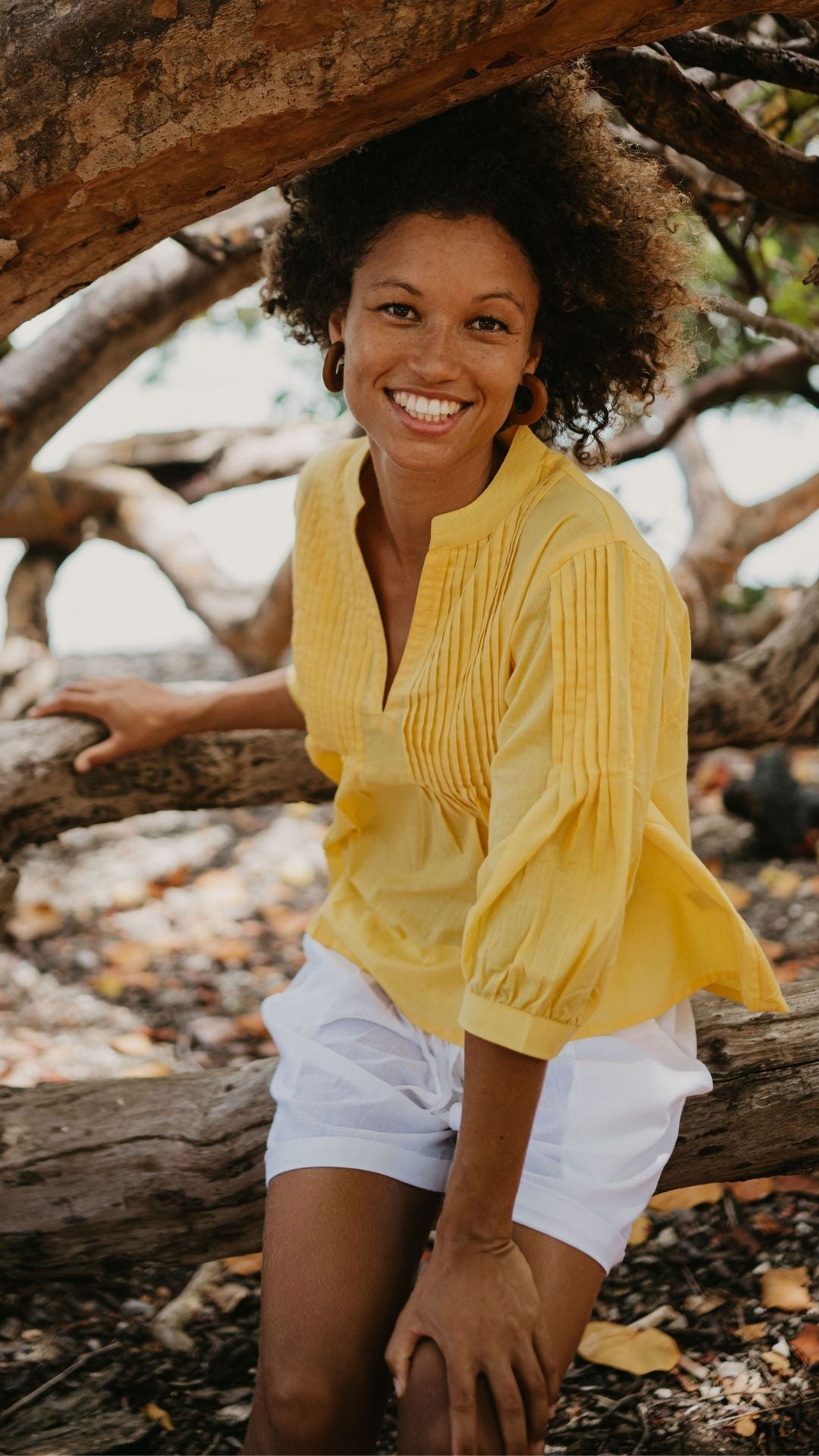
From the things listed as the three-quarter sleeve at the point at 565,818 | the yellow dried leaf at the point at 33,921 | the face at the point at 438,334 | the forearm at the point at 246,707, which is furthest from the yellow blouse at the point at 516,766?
the yellow dried leaf at the point at 33,921

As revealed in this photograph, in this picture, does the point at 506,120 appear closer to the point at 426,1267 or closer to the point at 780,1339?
the point at 426,1267

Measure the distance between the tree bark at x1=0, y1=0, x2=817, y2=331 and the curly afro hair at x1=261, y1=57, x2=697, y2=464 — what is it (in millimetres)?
155

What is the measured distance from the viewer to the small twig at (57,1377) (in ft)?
7.09

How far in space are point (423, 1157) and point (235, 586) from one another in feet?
10.4

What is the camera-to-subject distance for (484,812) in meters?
1.96

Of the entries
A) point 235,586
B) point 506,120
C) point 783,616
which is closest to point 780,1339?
point 506,120

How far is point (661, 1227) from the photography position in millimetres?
2598

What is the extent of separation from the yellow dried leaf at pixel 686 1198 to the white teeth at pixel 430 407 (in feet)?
5.45

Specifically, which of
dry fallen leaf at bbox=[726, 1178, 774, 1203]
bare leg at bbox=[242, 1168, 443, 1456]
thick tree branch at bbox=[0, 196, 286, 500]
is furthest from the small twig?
thick tree branch at bbox=[0, 196, 286, 500]

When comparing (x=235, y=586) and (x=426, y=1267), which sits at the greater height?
(x=235, y=586)

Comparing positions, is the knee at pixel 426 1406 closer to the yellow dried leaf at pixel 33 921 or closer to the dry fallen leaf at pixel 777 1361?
the dry fallen leaf at pixel 777 1361

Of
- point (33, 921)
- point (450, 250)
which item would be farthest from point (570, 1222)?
point (33, 921)

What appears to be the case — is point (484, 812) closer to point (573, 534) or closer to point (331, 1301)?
point (573, 534)

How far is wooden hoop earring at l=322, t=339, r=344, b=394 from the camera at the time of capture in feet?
6.74
